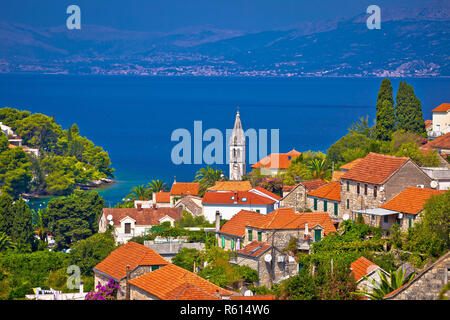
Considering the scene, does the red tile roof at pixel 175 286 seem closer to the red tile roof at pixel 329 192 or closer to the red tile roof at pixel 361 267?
the red tile roof at pixel 361 267

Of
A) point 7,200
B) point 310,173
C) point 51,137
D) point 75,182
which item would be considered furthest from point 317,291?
point 51,137

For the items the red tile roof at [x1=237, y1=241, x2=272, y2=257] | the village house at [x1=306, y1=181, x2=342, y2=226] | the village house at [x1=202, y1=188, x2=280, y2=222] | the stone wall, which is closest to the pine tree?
the village house at [x1=202, y1=188, x2=280, y2=222]

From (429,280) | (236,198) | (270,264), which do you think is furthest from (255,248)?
(236,198)

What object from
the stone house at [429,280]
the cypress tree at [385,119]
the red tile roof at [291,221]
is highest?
the cypress tree at [385,119]

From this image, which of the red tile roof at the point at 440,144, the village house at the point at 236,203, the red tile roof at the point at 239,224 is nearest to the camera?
the red tile roof at the point at 239,224

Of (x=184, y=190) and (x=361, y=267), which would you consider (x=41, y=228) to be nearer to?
(x=184, y=190)

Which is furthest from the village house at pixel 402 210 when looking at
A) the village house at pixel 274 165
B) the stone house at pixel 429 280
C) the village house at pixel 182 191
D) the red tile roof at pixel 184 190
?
the village house at pixel 274 165
